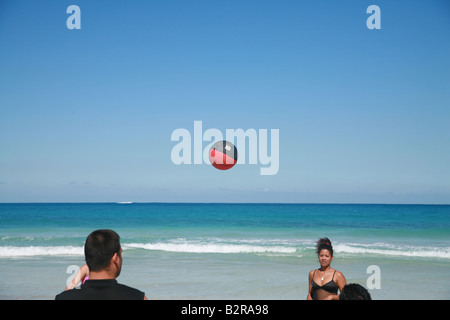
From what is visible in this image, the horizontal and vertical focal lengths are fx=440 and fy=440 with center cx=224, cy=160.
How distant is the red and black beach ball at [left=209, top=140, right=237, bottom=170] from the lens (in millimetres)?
6637

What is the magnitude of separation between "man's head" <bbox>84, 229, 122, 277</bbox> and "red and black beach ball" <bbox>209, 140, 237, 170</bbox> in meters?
4.13

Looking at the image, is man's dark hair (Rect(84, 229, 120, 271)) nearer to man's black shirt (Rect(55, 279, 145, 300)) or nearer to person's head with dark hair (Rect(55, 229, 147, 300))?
person's head with dark hair (Rect(55, 229, 147, 300))

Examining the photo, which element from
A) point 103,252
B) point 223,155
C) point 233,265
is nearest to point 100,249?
point 103,252

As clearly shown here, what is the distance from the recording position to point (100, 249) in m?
2.54

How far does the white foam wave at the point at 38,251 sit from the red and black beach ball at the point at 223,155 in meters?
9.82

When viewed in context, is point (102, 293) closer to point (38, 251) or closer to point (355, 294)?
point (355, 294)

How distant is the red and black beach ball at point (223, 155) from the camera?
21.8 feet

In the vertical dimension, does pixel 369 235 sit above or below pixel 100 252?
below

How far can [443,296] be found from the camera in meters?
8.84

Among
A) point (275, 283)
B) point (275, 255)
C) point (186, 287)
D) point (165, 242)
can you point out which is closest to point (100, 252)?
point (186, 287)

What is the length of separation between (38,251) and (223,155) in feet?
35.8

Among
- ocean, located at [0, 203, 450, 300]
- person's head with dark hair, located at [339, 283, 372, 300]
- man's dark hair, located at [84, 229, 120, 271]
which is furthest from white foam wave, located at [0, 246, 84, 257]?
person's head with dark hair, located at [339, 283, 372, 300]
